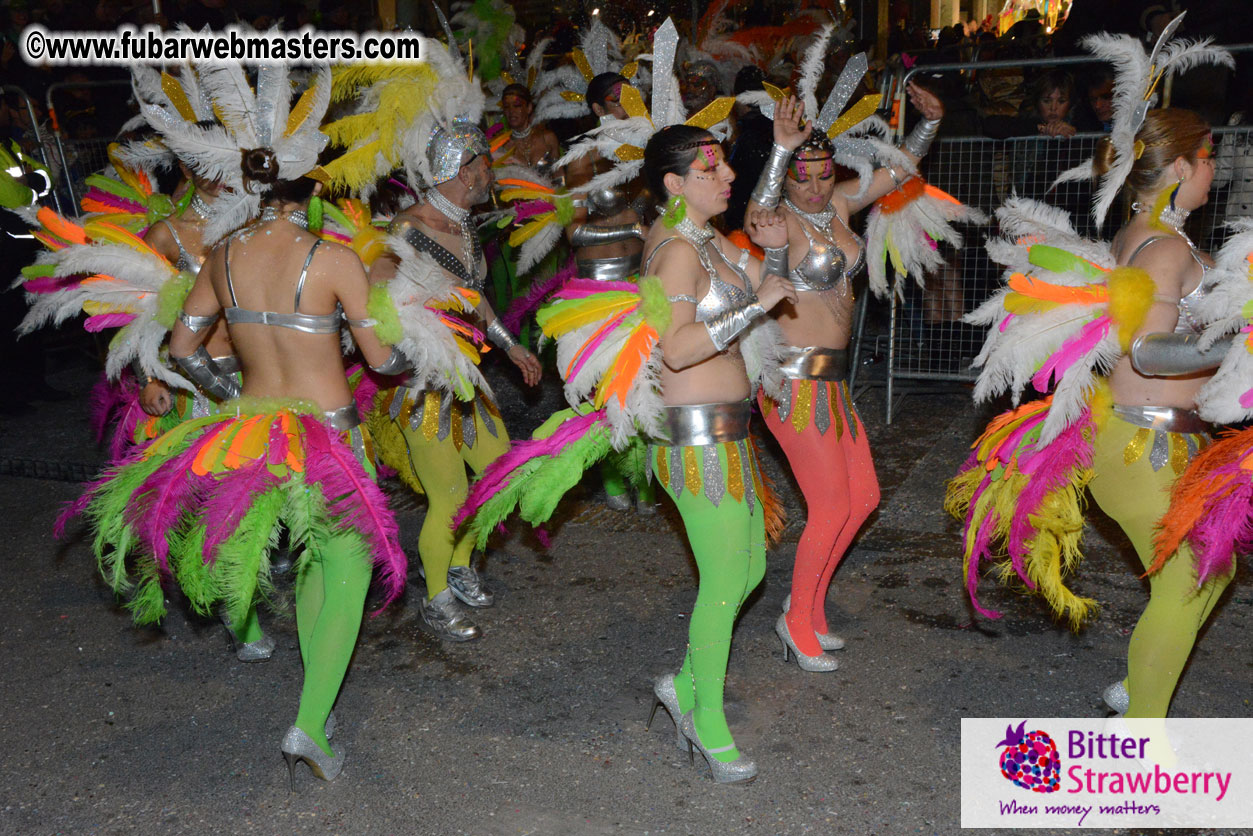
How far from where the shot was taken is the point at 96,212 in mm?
4516

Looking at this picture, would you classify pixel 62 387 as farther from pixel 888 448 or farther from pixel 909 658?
pixel 909 658

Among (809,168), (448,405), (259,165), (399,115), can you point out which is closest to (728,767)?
(448,405)

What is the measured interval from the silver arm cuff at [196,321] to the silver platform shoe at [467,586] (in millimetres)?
1639

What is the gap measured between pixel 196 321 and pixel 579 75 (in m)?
3.86

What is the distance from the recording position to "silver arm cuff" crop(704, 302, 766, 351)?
283 centimetres

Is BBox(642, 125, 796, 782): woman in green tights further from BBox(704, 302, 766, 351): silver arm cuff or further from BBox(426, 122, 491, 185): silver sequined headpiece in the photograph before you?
BBox(426, 122, 491, 185): silver sequined headpiece

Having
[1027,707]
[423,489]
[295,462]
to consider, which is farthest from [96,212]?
[1027,707]

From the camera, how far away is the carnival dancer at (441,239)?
4.04 meters

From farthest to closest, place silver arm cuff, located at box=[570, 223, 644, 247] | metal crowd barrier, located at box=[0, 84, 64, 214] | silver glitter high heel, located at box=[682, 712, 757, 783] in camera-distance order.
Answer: metal crowd barrier, located at box=[0, 84, 64, 214] < silver arm cuff, located at box=[570, 223, 644, 247] < silver glitter high heel, located at box=[682, 712, 757, 783]

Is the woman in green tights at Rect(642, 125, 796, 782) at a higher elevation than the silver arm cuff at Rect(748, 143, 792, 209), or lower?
lower

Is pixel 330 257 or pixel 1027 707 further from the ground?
pixel 330 257

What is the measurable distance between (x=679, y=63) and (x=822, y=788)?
477cm

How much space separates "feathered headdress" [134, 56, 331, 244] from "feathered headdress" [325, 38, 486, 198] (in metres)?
0.82

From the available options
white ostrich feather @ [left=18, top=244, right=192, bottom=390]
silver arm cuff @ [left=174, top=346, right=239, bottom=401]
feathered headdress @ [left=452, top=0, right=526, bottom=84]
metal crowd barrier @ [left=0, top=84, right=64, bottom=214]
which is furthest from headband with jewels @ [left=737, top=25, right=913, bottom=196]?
metal crowd barrier @ [left=0, top=84, right=64, bottom=214]
